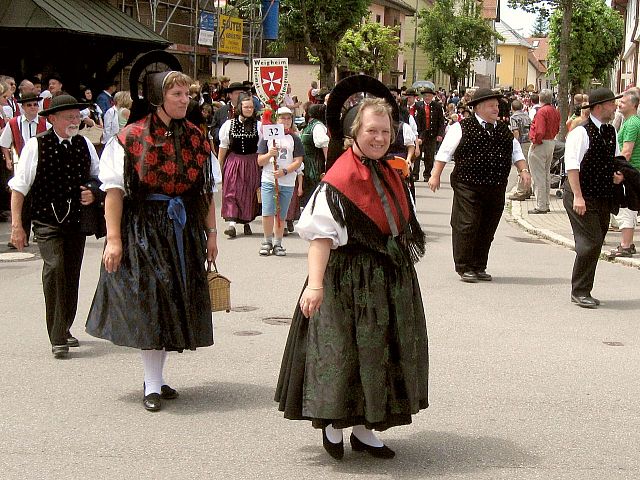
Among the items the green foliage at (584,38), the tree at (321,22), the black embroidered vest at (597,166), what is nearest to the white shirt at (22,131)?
the black embroidered vest at (597,166)

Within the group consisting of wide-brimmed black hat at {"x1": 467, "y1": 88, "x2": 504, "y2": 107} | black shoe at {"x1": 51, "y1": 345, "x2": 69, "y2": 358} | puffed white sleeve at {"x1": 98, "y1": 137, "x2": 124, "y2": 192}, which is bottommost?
black shoe at {"x1": 51, "y1": 345, "x2": 69, "y2": 358}

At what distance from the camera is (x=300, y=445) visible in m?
5.71

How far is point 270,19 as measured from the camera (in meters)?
40.0

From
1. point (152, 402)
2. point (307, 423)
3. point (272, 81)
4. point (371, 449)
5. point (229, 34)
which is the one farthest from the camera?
point (229, 34)

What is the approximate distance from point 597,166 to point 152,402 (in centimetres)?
492

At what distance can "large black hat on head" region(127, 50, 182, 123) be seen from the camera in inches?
245

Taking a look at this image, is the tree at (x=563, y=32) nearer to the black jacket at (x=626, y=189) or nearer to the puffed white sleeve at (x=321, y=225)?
the black jacket at (x=626, y=189)

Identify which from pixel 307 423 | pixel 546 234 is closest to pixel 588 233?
pixel 307 423

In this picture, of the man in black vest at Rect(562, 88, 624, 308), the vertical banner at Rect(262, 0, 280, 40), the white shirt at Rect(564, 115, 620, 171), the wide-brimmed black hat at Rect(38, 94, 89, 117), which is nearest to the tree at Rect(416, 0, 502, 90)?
the vertical banner at Rect(262, 0, 280, 40)

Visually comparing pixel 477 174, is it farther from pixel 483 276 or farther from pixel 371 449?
pixel 371 449

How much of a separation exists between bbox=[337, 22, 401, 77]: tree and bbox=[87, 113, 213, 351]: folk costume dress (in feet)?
163

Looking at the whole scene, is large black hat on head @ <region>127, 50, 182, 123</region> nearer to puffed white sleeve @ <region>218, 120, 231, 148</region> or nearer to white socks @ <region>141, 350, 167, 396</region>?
white socks @ <region>141, 350, 167, 396</region>

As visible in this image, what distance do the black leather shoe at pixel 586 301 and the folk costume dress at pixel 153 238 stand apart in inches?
180

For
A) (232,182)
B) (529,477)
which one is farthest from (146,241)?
(232,182)
